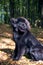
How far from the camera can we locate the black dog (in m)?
5.75

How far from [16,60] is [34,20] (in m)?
8.54

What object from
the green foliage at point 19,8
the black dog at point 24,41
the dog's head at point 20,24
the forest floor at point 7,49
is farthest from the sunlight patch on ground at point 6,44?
the green foliage at point 19,8

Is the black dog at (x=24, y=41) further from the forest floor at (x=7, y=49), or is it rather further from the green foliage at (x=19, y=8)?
the green foliage at (x=19, y=8)

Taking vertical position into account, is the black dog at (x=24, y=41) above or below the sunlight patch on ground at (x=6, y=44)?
above

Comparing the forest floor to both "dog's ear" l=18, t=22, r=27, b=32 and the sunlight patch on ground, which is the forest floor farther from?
"dog's ear" l=18, t=22, r=27, b=32

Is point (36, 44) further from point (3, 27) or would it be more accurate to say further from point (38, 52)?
point (3, 27)

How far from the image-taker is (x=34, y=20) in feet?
47.2

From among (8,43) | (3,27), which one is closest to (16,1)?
(3,27)

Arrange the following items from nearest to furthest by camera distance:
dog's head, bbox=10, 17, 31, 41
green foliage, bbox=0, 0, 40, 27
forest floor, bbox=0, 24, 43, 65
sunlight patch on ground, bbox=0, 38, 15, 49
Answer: dog's head, bbox=10, 17, 31, 41
forest floor, bbox=0, 24, 43, 65
sunlight patch on ground, bbox=0, 38, 15, 49
green foliage, bbox=0, 0, 40, 27

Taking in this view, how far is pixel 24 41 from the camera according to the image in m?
5.98

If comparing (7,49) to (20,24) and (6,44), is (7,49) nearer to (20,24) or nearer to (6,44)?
(6,44)

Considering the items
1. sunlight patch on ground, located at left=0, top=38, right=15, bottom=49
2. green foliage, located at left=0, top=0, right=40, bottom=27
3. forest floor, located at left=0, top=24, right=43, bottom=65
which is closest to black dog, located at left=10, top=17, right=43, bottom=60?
forest floor, located at left=0, top=24, right=43, bottom=65

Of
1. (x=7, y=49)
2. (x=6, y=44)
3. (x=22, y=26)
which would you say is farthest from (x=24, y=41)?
(x=6, y=44)

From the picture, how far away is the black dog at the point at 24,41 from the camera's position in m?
5.75
